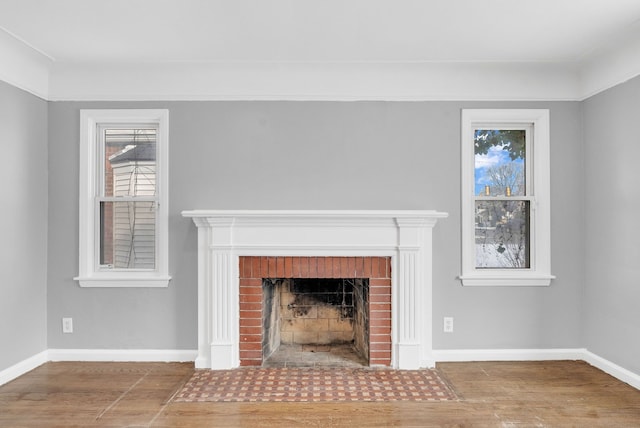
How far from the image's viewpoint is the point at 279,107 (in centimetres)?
360

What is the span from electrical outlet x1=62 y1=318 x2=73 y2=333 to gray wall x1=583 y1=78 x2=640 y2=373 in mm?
4192

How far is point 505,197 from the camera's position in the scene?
12.0 ft

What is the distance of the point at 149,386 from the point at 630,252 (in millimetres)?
3512

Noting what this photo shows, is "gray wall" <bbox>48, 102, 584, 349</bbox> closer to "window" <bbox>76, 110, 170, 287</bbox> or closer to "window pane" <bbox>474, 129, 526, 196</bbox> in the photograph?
"window" <bbox>76, 110, 170, 287</bbox>

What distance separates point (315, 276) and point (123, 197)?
68.2 inches

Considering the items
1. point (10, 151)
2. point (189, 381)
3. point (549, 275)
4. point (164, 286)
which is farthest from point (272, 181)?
point (549, 275)

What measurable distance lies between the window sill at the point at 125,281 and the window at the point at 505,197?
2457 millimetres

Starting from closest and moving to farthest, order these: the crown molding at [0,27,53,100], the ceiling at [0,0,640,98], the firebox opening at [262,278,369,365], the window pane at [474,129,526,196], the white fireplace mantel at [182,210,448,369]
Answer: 1. the ceiling at [0,0,640,98]
2. the crown molding at [0,27,53,100]
3. the white fireplace mantel at [182,210,448,369]
4. the window pane at [474,129,526,196]
5. the firebox opening at [262,278,369,365]

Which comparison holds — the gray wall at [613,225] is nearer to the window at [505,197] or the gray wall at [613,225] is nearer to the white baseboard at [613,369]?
the white baseboard at [613,369]

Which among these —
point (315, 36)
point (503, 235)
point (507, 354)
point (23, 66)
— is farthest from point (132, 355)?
point (503, 235)

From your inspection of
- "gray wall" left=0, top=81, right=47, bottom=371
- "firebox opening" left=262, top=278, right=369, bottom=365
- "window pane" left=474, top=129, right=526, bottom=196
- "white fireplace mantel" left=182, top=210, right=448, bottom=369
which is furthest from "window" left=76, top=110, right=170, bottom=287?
"window pane" left=474, top=129, right=526, bottom=196

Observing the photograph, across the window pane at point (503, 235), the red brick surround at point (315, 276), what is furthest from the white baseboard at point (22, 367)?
the window pane at point (503, 235)

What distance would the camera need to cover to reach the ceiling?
2572 millimetres

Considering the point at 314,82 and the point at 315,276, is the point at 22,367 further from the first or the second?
the point at 314,82
